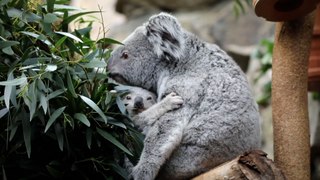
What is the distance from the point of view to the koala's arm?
11.1ft

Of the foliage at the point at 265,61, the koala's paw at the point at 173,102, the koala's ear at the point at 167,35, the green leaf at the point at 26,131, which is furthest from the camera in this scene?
the foliage at the point at 265,61

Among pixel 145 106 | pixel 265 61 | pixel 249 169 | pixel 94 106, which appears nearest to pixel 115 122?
pixel 94 106

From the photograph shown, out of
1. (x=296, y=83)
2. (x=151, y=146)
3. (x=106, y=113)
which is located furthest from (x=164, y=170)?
(x=296, y=83)

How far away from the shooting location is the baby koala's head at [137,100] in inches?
142

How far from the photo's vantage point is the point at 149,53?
390cm

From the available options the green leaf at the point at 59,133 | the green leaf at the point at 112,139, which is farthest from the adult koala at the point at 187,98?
the green leaf at the point at 59,133

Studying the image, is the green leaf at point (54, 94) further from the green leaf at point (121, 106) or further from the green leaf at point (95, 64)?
the green leaf at point (121, 106)

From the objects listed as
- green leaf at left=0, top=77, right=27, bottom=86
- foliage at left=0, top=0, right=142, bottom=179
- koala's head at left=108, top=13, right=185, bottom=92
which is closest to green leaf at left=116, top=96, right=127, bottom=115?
foliage at left=0, top=0, right=142, bottom=179

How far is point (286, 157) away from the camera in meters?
3.53

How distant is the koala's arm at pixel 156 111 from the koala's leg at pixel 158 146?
78 mm

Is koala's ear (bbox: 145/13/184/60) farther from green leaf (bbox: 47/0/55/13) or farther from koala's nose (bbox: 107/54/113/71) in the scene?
green leaf (bbox: 47/0/55/13)

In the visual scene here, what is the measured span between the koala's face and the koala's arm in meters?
0.42

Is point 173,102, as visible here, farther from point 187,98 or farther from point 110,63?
point 110,63

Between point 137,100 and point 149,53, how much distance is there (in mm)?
438
